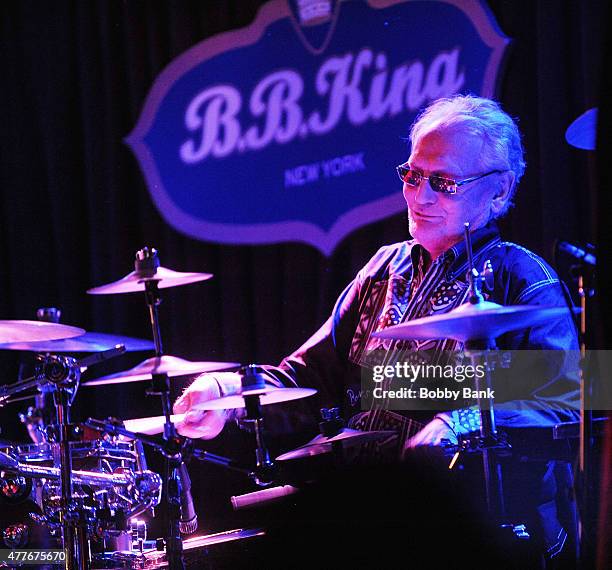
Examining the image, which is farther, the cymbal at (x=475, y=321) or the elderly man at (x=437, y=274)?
the elderly man at (x=437, y=274)

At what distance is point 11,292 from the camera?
152 inches

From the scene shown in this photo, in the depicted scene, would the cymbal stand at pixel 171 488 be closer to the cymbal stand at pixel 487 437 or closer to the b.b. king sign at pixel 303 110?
the cymbal stand at pixel 487 437

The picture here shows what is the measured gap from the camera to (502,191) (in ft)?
8.30

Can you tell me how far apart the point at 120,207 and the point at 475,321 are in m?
2.29

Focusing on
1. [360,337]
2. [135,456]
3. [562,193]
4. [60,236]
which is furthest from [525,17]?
[60,236]

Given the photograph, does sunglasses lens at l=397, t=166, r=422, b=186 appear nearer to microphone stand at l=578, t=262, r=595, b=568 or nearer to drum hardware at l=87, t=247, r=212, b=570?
drum hardware at l=87, t=247, r=212, b=570

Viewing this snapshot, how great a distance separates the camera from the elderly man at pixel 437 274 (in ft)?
7.47

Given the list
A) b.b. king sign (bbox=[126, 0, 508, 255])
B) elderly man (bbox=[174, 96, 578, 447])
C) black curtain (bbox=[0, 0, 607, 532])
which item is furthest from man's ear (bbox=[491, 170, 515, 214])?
b.b. king sign (bbox=[126, 0, 508, 255])

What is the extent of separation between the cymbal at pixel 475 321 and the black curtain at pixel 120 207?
1.14 meters

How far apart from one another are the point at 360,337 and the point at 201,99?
1462mm

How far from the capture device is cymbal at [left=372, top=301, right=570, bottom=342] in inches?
64.7

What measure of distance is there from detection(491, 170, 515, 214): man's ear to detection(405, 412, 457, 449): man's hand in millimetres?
682

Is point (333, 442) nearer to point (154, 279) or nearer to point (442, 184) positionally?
point (154, 279)

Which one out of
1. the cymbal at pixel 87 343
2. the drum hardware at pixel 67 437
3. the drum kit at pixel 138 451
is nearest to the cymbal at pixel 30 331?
the drum kit at pixel 138 451
